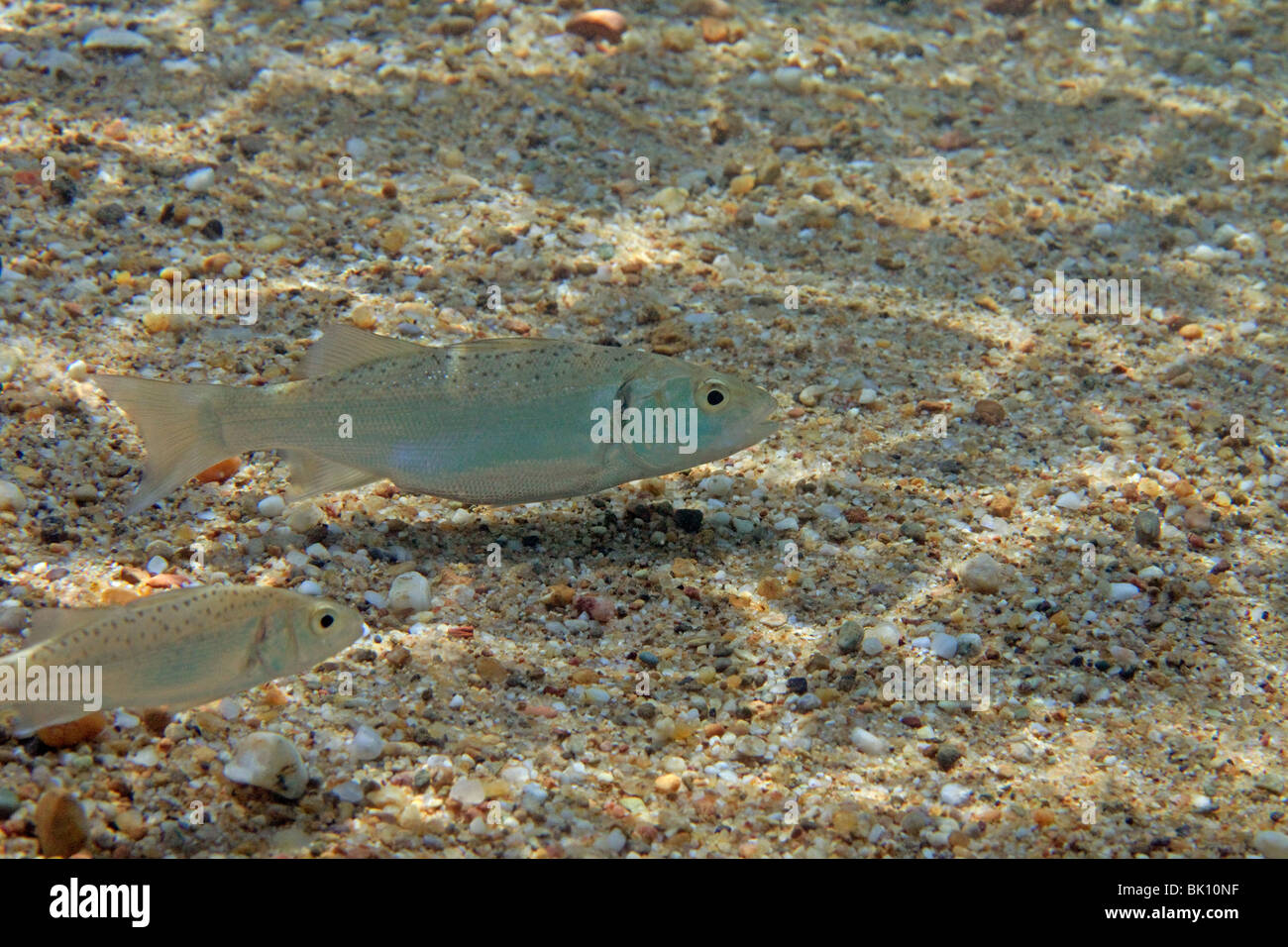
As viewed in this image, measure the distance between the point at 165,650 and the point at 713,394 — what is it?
84.7 inches

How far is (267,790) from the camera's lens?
9.61 feet

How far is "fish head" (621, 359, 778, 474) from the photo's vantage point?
12.7 ft

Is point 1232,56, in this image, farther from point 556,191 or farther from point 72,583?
point 72,583

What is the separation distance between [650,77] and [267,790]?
249 inches

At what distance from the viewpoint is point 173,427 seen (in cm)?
367

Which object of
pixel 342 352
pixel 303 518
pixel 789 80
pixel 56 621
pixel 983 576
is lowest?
pixel 983 576

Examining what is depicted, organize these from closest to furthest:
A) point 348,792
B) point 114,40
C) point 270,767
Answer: point 270,767 < point 348,792 < point 114,40

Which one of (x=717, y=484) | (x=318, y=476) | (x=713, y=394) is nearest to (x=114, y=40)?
(x=318, y=476)

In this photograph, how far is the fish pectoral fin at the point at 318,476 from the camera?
387cm

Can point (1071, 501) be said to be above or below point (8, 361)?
below

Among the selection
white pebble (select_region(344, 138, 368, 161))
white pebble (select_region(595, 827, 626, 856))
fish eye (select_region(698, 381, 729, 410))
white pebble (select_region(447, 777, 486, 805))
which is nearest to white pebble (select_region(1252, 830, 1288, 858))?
white pebble (select_region(595, 827, 626, 856))

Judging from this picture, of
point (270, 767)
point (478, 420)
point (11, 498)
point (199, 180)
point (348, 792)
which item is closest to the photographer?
point (270, 767)

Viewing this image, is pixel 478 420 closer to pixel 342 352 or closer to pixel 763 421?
pixel 342 352
